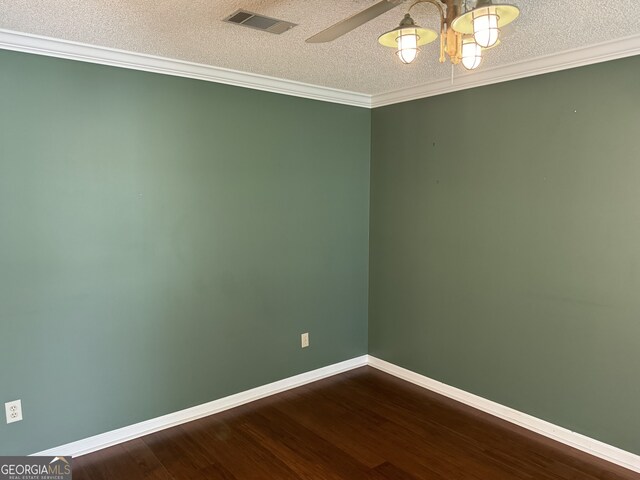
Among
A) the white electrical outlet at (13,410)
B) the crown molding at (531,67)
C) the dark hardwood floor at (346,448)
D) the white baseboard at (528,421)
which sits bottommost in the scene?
the dark hardwood floor at (346,448)

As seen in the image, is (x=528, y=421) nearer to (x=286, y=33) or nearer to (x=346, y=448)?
(x=346, y=448)

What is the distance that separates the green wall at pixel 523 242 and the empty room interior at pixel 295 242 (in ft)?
0.05

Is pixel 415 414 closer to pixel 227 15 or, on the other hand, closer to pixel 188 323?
pixel 188 323

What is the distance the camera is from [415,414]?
131 inches

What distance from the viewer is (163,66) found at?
9.59 ft

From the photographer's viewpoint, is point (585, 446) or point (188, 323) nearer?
point (585, 446)

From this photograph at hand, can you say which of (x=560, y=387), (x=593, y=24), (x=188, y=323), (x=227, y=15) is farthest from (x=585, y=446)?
(x=227, y=15)

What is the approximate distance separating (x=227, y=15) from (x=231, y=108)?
3.72ft

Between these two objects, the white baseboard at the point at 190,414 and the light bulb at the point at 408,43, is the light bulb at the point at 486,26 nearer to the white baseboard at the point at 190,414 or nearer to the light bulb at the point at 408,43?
the light bulb at the point at 408,43

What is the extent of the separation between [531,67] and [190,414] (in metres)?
3.20

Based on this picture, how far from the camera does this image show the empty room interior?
2.54 metres

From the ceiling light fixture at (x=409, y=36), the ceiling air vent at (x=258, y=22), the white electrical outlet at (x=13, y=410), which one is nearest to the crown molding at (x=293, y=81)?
the ceiling air vent at (x=258, y=22)

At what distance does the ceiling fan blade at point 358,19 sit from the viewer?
1534 millimetres

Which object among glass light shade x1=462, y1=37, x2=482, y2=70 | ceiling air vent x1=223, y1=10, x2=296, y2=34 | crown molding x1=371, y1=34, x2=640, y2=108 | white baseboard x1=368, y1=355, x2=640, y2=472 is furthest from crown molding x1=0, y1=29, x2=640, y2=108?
white baseboard x1=368, y1=355, x2=640, y2=472
